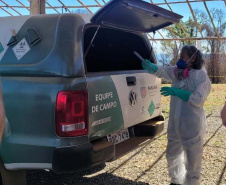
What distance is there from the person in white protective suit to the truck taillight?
49.3 inches

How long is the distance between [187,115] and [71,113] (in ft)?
4.71

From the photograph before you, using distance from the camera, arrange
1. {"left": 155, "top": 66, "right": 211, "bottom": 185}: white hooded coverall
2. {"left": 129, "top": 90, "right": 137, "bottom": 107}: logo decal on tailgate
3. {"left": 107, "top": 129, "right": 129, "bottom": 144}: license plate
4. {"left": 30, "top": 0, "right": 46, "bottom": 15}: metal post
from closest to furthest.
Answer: {"left": 107, "top": 129, "right": 129, "bottom": 144}: license plate, {"left": 129, "top": 90, "right": 137, "bottom": 107}: logo decal on tailgate, {"left": 155, "top": 66, "right": 211, "bottom": 185}: white hooded coverall, {"left": 30, "top": 0, "right": 46, "bottom": 15}: metal post

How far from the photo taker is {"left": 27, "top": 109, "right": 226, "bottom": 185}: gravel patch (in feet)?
12.7

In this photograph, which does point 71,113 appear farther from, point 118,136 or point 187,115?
point 187,115

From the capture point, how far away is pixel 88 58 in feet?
12.3

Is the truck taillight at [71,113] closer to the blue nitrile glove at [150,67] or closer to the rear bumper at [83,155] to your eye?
the rear bumper at [83,155]

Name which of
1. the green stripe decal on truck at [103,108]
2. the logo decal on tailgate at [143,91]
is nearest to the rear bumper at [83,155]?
the green stripe decal on truck at [103,108]

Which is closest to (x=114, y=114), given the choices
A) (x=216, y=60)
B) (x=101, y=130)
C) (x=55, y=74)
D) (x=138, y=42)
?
(x=101, y=130)

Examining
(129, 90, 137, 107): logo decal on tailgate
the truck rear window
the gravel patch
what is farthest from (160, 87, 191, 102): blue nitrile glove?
the gravel patch

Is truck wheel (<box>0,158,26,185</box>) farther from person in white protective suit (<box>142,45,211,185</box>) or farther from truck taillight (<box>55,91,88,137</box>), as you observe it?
person in white protective suit (<box>142,45,211,185</box>)

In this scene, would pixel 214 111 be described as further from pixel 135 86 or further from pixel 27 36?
pixel 27 36

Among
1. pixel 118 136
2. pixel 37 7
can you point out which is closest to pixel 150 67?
pixel 118 136

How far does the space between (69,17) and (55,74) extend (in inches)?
20.5

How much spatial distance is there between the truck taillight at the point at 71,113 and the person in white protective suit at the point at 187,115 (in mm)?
1251
